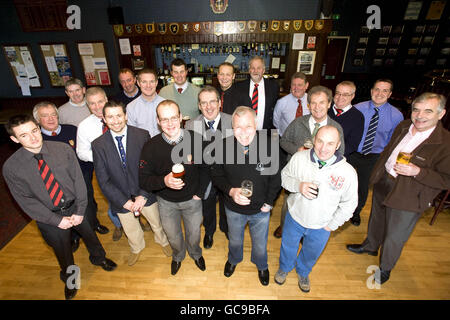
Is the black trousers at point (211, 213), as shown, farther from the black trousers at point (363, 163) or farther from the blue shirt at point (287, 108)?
the black trousers at point (363, 163)

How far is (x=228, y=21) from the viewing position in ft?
20.8

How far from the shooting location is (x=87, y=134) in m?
2.53

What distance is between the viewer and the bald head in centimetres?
169

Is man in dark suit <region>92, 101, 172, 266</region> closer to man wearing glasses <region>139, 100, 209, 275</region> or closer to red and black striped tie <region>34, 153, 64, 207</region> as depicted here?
man wearing glasses <region>139, 100, 209, 275</region>

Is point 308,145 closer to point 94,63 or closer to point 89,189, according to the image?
point 89,189

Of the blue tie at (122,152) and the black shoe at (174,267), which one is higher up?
the blue tie at (122,152)

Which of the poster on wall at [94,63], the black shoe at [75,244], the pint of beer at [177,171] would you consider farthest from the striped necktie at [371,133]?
the poster on wall at [94,63]

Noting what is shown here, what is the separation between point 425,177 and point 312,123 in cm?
110

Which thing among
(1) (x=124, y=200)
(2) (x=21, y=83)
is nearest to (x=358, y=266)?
(1) (x=124, y=200)

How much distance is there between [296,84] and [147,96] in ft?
6.90

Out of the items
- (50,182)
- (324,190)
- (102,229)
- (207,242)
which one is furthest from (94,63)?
(324,190)

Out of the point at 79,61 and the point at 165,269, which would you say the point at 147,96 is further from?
the point at 79,61

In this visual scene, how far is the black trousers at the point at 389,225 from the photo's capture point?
223cm
